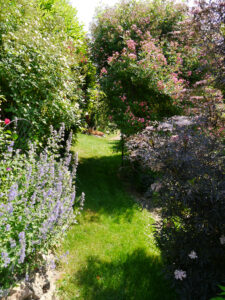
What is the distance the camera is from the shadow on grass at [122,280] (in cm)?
288

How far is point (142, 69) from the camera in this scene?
6461mm

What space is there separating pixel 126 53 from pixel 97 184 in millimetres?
4059

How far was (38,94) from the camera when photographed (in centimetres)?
477

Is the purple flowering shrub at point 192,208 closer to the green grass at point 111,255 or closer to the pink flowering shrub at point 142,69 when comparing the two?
the green grass at point 111,255

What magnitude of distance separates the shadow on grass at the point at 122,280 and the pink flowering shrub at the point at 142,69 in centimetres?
406

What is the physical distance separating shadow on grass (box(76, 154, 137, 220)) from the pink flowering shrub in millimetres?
1573

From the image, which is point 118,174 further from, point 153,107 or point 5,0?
point 5,0

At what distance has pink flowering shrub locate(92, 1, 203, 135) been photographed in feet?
21.3

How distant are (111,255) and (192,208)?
1.63 m

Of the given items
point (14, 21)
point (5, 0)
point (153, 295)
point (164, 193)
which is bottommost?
point (153, 295)

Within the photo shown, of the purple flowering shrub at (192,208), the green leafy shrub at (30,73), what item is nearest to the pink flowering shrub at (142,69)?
the green leafy shrub at (30,73)

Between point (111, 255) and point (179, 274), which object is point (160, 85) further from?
point (179, 274)

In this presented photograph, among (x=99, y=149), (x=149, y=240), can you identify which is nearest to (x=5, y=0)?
(x=149, y=240)

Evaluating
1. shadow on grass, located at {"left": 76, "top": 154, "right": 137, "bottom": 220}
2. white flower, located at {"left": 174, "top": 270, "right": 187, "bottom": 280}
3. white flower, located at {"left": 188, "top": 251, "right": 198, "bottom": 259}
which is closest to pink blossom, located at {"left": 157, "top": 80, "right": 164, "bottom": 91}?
shadow on grass, located at {"left": 76, "top": 154, "right": 137, "bottom": 220}
